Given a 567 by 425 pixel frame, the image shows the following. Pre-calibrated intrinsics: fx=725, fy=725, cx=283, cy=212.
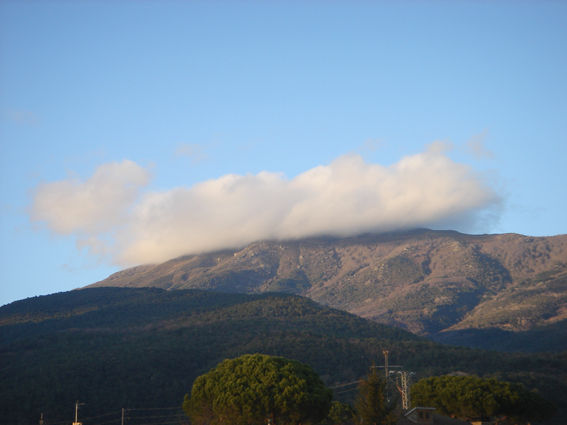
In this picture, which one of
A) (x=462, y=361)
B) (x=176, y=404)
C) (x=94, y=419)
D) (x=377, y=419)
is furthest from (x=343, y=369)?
(x=377, y=419)

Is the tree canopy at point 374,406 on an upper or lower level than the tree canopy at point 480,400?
upper

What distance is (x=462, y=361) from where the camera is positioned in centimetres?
13638

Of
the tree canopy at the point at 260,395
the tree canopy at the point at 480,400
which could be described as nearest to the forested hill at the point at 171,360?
the tree canopy at the point at 480,400

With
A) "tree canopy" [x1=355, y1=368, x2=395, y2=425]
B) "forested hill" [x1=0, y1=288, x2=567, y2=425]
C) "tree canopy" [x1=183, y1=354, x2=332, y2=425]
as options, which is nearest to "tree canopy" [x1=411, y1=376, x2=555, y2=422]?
"tree canopy" [x1=183, y1=354, x2=332, y2=425]

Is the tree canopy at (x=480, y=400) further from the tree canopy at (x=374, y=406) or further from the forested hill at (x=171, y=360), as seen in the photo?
the tree canopy at (x=374, y=406)

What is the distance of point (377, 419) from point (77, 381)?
7853 centimetres

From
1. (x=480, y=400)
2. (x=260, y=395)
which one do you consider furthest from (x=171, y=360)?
(x=260, y=395)

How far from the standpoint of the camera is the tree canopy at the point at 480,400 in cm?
8281

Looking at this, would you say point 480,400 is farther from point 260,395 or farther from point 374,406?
point 374,406

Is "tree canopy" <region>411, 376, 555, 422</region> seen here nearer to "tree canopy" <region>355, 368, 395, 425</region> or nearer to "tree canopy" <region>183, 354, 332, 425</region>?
"tree canopy" <region>183, 354, 332, 425</region>

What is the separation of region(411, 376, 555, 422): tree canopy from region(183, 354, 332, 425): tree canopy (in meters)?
19.1

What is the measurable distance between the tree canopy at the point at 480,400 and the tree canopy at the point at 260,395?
19.1 meters

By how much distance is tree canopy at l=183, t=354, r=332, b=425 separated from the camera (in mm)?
68938

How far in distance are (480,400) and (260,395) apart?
28229 millimetres
